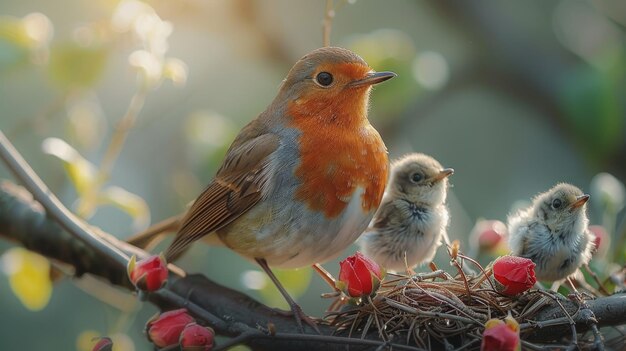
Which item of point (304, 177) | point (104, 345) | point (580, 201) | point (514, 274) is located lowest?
point (104, 345)

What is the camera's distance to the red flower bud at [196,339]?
268 centimetres

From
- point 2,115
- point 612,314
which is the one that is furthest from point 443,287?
point 2,115

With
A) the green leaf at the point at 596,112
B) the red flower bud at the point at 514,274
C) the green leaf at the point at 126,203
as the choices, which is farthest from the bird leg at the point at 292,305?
the green leaf at the point at 596,112

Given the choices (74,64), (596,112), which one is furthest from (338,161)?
(596,112)

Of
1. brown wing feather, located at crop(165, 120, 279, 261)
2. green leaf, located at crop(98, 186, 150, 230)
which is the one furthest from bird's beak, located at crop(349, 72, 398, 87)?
green leaf, located at crop(98, 186, 150, 230)

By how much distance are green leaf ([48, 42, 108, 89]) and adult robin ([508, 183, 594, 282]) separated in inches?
62.3

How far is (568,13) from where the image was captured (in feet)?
18.4

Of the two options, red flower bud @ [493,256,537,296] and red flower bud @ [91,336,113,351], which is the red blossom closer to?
red flower bud @ [493,256,537,296]

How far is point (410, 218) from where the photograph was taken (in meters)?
3.78

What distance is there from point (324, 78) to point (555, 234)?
96cm

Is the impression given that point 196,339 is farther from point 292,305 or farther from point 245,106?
point 245,106

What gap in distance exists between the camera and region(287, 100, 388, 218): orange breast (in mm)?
3285

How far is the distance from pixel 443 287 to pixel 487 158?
398cm

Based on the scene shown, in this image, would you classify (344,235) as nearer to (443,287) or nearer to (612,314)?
(443,287)
